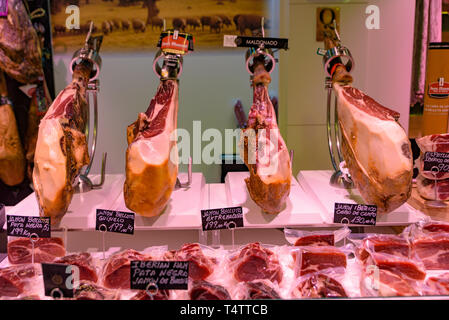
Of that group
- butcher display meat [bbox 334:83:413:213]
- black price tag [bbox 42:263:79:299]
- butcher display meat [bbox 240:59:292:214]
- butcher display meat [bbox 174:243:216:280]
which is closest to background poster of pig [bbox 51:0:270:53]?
butcher display meat [bbox 240:59:292:214]

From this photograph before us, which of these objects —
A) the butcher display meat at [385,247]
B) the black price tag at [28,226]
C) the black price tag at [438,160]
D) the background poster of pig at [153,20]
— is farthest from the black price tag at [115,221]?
the black price tag at [438,160]

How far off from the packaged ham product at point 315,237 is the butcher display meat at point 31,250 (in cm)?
96

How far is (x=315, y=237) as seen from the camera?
1757 millimetres

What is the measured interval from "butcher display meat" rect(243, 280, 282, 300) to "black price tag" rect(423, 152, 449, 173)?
1.01m

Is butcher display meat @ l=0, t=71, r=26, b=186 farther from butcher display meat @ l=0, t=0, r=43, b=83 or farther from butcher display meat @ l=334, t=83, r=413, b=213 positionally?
butcher display meat @ l=334, t=83, r=413, b=213

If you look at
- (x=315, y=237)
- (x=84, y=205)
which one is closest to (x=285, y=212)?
(x=315, y=237)

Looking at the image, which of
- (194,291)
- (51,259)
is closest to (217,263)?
(194,291)

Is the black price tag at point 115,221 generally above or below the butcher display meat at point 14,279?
above

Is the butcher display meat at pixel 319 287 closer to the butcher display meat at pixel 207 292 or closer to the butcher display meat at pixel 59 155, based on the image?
the butcher display meat at pixel 207 292

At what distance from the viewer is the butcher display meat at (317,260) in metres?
1.64

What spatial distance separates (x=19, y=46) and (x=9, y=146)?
0.68m

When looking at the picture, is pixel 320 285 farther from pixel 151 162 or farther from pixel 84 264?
pixel 84 264

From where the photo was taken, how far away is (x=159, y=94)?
1.90m

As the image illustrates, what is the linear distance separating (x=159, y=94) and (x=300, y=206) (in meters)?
0.79
